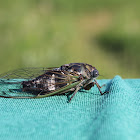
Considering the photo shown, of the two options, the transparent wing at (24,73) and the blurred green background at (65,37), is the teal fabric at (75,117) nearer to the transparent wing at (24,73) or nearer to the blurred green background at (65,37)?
the transparent wing at (24,73)

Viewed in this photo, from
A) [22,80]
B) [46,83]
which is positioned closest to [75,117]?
[46,83]

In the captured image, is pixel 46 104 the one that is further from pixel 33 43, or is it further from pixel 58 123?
pixel 33 43

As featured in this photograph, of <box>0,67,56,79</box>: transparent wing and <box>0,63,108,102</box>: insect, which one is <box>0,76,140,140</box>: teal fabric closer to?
<box>0,63,108,102</box>: insect

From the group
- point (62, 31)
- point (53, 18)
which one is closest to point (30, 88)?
point (62, 31)

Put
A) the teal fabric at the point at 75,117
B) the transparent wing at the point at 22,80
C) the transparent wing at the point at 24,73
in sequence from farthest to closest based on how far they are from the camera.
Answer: the transparent wing at the point at 24,73, the transparent wing at the point at 22,80, the teal fabric at the point at 75,117

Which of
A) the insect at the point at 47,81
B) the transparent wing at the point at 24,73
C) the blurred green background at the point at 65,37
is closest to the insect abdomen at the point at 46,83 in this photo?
the insect at the point at 47,81

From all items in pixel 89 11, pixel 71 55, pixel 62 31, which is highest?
pixel 89 11

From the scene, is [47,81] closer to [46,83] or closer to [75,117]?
[46,83]
